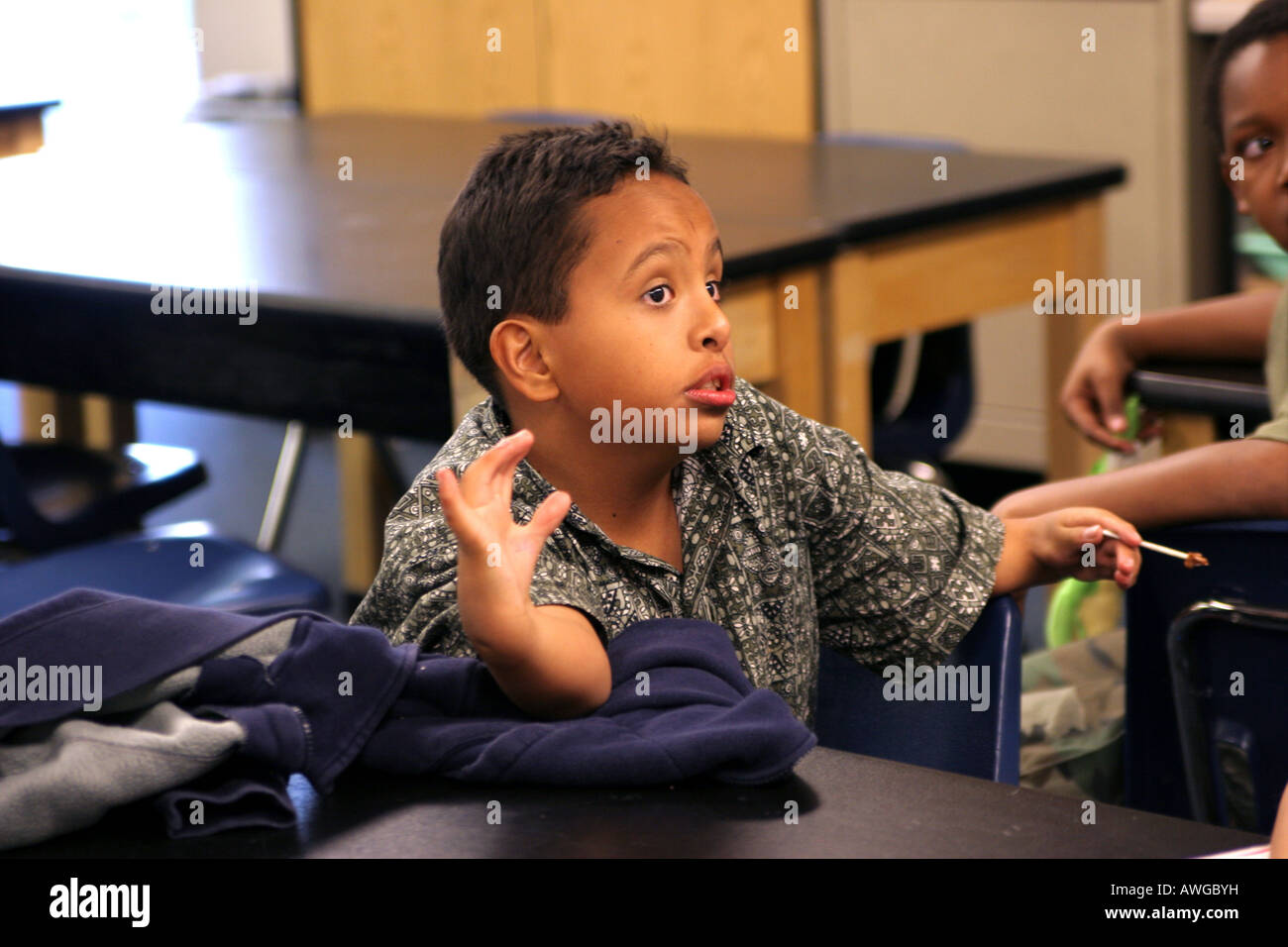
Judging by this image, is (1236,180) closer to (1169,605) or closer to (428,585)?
(1169,605)

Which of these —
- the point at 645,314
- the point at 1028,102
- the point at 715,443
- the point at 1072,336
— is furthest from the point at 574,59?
the point at 645,314

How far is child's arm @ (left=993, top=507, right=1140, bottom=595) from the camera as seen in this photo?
1.06m

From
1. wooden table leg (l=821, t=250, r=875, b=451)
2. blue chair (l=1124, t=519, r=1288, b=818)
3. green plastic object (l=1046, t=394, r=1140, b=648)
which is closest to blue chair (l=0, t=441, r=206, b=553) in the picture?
wooden table leg (l=821, t=250, r=875, b=451)

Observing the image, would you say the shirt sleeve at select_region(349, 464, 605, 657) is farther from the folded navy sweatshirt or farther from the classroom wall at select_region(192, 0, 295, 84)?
the classroom wall at select_region(192, 0, 295, 84)

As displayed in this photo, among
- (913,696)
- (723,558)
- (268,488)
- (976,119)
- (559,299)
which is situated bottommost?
(268,488)

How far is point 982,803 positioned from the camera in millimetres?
716

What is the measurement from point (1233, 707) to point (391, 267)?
1.20m

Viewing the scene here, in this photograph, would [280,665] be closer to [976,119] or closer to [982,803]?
[982,803]

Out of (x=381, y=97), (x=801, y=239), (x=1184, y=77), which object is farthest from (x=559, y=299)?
(x=381, y=97)

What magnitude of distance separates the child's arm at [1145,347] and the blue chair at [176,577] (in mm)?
853

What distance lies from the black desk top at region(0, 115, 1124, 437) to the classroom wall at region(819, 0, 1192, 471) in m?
0.83
